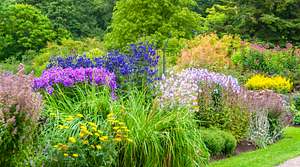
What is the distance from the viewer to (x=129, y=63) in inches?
385

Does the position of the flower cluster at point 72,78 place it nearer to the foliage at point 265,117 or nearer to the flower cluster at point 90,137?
the flower cluster at point 90,137

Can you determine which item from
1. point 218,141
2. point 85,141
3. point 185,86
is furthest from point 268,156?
point 85,141

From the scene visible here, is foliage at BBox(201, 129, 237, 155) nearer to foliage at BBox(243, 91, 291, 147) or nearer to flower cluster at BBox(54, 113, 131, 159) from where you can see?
foliage at BBox(243, 91, 291, 147)

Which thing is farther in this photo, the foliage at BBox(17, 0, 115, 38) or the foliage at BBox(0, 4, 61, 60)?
the foliage at BBox(17, 0, 115, 38)

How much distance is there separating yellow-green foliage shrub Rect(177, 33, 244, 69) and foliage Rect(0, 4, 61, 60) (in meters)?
16.4

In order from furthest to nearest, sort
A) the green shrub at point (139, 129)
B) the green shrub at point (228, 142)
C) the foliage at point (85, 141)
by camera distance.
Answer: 1. the green shrub at point (228, 142)
2. the green shrub at point (139, 129)
3. the foliage at point (85, 141)

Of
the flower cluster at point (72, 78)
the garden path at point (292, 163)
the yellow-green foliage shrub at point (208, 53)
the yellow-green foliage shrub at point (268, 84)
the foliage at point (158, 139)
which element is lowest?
the garden path at point (292, 163)

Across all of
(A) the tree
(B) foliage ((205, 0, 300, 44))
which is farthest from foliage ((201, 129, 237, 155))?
(B) foliage ((205, 0, 300, 44))

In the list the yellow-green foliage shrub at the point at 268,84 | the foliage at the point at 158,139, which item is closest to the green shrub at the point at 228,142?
the foliage at the point at 158,139

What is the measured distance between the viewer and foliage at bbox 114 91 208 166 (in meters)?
7.09

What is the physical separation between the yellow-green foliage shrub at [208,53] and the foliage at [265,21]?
533 cm

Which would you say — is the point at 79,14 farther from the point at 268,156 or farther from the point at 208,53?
the point at 268,156

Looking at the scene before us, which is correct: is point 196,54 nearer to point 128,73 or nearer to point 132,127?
point 128,73

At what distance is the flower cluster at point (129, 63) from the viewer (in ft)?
31.7
